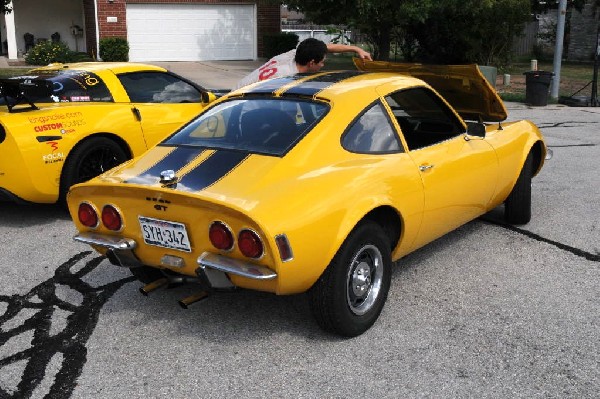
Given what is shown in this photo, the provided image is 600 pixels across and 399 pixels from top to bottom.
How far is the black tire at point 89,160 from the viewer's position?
620 centimetres

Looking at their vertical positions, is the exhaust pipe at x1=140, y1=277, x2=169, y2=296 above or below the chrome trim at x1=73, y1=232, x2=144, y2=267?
below

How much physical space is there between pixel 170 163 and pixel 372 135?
1.28 m

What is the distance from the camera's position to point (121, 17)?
26641 mm

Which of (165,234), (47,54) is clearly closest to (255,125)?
(165,234)

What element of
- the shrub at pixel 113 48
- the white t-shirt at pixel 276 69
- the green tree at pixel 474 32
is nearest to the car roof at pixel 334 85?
the white t-shirt at pixel 276 69

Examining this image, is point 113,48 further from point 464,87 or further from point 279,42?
point 464,87

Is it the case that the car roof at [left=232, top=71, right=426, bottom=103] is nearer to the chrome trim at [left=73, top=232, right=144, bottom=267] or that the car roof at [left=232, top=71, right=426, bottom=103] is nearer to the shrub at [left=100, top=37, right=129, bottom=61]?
the chrome trim at [left=73, top=232, right=144, bottom=267]

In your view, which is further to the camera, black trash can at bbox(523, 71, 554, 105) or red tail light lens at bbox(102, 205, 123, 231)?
black trash can at bbox(523, 71, 554, 105)

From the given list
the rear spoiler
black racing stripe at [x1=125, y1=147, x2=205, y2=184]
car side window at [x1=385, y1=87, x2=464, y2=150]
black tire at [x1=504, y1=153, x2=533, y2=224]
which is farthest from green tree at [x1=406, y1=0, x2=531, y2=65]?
black racing stripe at [x1=125, y1=147, x2=205, y2=184]

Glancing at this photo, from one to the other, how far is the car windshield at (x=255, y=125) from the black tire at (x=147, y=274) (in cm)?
85

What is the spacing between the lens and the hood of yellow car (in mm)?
5695

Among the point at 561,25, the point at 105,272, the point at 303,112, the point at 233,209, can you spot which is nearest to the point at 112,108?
the point at 105,272

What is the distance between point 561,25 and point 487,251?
13703mm

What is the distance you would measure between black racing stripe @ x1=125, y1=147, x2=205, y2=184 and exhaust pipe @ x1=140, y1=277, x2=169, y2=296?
0.78 m
